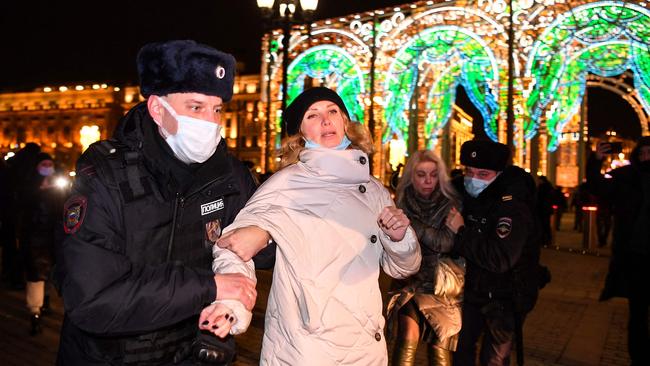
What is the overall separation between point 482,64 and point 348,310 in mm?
19066

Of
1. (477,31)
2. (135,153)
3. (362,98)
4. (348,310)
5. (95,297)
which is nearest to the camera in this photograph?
(95,297)

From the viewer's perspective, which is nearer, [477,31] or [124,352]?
[124,352]

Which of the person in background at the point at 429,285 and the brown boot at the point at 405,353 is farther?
the brown boot at the point at 405,353

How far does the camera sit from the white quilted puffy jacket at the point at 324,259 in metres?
2.58

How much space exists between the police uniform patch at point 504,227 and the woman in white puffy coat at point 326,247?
58.3 inches

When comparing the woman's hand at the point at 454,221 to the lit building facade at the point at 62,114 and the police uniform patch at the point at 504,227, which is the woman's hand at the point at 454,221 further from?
the lit building facade at the point at 62,114

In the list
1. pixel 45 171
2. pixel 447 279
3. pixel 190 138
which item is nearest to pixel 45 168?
pixel 45 171

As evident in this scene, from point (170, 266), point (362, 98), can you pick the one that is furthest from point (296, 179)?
point (362, 98)

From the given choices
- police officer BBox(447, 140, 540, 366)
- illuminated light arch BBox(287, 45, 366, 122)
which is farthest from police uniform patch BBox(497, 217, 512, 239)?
illuminated light arch BBox(287, 45, 366, 122)

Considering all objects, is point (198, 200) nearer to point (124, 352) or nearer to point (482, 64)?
point (124, 352)

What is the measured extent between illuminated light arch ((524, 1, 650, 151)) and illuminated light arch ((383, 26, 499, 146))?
1.43 meters

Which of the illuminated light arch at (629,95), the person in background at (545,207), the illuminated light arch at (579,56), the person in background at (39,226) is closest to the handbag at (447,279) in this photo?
the person in background at (39,226)

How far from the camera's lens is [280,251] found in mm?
2689

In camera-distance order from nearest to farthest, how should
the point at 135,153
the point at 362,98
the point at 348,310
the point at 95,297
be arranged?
the point at 95,297, the point at 135,153, the point at 348,310, the point at 362,98
